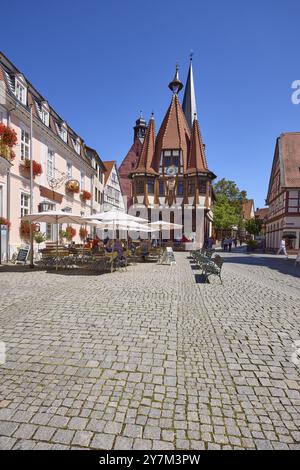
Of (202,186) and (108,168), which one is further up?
(108,168)

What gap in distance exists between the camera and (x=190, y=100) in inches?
1748

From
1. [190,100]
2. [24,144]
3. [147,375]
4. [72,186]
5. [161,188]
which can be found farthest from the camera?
[190,100]

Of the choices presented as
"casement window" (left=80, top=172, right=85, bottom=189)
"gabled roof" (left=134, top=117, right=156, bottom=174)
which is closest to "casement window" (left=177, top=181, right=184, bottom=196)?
"gabled roof" (left=134, top=117, right=156, bottom=174)

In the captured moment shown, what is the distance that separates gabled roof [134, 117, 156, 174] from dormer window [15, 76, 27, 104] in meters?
17.0

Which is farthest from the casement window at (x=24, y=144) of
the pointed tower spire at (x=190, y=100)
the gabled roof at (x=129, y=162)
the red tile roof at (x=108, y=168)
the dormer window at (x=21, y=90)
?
the gabled roof at (x=129, y=162)

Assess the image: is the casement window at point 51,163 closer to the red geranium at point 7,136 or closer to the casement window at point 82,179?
the red geranium at point 7,136

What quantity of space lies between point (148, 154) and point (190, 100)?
18.0m

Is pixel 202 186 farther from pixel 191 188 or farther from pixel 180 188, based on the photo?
pixel 180 188

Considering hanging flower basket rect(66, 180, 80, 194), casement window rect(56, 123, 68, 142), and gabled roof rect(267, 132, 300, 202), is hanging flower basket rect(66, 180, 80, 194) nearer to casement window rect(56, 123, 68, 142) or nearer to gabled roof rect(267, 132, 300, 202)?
casement window rect(56, 123, 68, 142)

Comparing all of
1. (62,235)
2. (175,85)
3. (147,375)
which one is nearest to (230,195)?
(175,85)

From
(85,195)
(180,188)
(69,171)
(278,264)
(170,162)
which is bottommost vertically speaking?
(278,264)

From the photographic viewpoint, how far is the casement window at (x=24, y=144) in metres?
15.7

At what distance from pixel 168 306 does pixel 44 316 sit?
2.62 metres

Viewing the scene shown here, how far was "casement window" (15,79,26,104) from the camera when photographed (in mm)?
14933
